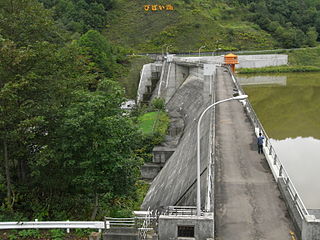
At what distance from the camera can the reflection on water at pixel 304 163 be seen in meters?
21.5

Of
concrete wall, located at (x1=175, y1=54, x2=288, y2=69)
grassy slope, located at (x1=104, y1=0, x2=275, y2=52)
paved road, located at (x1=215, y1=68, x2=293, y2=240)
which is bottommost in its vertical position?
paved road, located at (x1=215, y1=68, x2=293, y2=240)

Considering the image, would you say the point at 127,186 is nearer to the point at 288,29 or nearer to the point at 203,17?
the point at 203,17

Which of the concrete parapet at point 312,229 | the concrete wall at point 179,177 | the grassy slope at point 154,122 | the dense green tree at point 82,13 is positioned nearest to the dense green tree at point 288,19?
the dense green tree at point 82,13

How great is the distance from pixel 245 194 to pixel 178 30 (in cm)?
6491

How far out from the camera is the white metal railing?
39.2 feet

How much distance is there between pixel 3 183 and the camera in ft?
48.5

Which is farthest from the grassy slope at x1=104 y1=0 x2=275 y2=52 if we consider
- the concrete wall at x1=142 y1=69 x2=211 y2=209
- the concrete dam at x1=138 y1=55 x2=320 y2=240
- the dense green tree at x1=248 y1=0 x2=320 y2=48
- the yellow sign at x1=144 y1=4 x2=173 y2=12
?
Result: the concrete wall at x1=142 y1=69 x2=211 y2=209

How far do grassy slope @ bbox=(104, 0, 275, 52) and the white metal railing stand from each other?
6053cm

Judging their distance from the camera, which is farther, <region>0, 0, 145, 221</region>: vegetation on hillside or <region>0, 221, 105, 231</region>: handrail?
<region>0, 0, 145, 221</region>: vegetation on hillside

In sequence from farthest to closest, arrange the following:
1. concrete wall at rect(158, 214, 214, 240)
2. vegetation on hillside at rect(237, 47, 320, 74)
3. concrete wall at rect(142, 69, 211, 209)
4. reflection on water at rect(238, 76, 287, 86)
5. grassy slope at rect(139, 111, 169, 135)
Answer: vegetation on hillside at rect(237, 47, 320, 74), reflection on water at rect(238, 76, 287, 86), grassy slope at rect(139, 111, 169, 135), concrete wall at rect(142, 69, 211, 209), concrete wall at rect(158, 214, 214, 240)

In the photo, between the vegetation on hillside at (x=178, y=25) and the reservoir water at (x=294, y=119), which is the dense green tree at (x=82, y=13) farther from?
the reservoir water at (x=294, y=119)

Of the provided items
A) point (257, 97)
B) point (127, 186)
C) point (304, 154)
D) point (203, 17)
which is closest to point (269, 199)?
point (127, 186)

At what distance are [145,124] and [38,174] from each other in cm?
→ 2080

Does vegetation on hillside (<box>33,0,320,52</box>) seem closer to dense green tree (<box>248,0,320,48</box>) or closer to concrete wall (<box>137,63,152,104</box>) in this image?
dense green tree (<box>248,0,320,48</box>)
